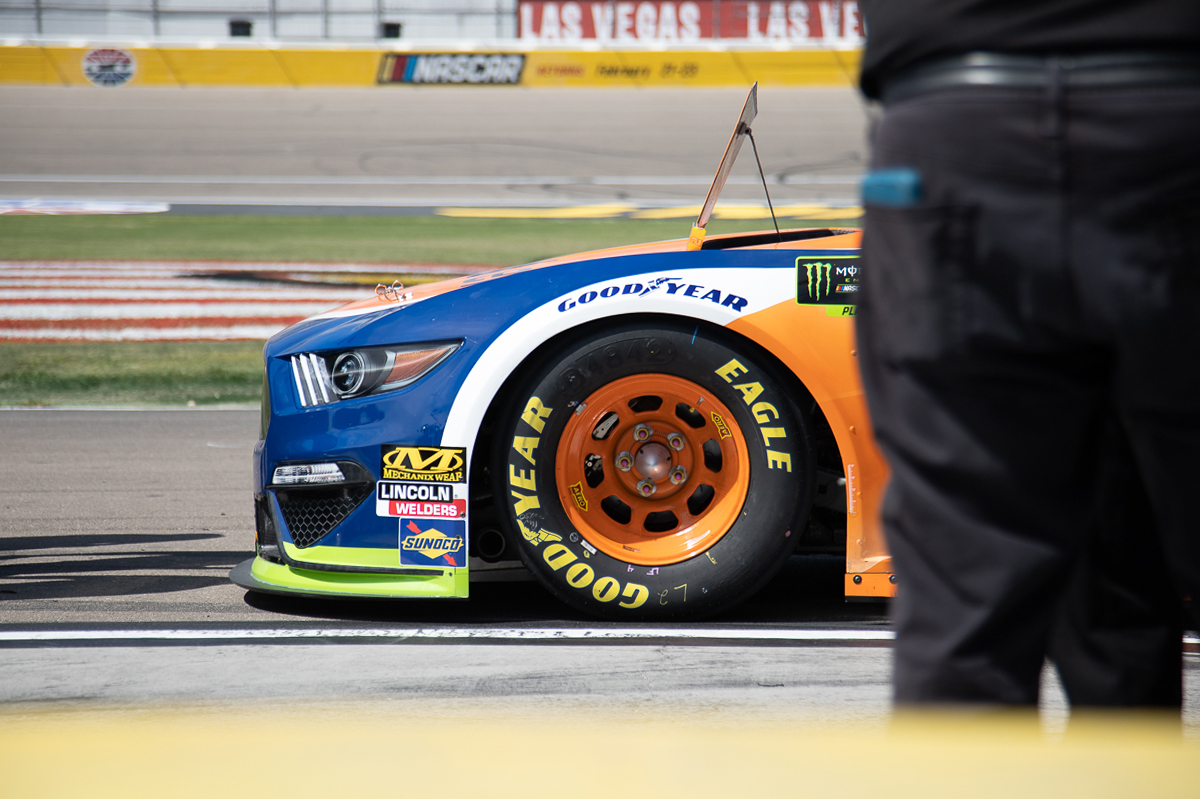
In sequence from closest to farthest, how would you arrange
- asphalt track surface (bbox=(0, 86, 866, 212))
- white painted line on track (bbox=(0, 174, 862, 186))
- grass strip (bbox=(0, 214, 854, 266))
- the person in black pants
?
the person in black pants < grass strip (bbox=(0, 214, 854, 266)) < asphalt track surface (bbox=(0, 86, 866, 212)) < white painted line on track (bbox=(0, 174, 862, 186))

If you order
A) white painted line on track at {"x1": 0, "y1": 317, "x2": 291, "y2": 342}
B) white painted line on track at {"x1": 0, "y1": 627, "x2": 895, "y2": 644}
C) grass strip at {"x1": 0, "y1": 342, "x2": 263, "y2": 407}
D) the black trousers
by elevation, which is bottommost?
white painted line on track at {"x1": 0, "y1": 627, "x2": 895, "y2": 644}

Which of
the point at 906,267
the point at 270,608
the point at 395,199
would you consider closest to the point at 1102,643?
the point at 906,267

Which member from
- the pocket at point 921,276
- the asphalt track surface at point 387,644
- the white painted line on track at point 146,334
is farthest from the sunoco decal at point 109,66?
the pocket at point 921,276

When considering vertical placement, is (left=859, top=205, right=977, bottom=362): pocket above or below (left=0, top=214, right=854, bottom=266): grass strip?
below

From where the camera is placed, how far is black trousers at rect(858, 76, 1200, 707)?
1.10 m

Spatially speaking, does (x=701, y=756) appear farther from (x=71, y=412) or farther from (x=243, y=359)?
(x=243, y=359)

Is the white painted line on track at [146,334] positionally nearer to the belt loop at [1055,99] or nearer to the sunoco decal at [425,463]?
the sunoco decal at [425,463]

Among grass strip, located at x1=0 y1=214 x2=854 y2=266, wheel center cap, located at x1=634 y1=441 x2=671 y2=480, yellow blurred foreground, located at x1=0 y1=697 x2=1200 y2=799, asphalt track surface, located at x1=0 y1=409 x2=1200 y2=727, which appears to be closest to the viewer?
yellow blurred foreground, located at x1=0 y1=697 x2=1200 y2=799

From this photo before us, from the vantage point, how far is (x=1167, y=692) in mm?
1466

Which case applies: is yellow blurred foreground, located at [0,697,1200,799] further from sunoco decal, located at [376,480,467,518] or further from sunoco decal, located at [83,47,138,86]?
sunoco decal, located at [83,47,138,86]

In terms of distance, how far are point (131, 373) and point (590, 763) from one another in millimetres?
7768

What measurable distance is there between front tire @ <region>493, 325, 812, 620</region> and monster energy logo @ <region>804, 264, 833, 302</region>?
8.8 inches

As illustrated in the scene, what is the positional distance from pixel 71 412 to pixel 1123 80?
22.7 ft

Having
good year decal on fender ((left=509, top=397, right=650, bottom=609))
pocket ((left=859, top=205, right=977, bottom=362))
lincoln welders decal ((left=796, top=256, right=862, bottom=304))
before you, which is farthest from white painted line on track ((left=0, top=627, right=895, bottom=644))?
pocket ((left=859, top=205, right=977, bottom=362))
